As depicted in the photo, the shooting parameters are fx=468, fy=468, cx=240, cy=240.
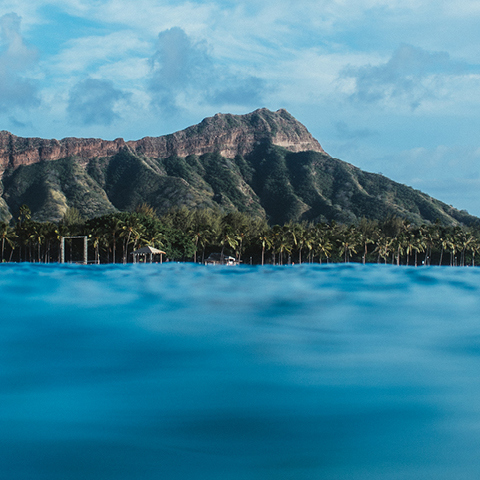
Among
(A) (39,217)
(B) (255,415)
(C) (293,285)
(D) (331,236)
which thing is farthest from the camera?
(A) (39,217)

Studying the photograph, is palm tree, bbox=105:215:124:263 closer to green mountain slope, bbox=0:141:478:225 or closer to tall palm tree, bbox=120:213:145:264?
tall palm tree, bbox=120:213:145:264

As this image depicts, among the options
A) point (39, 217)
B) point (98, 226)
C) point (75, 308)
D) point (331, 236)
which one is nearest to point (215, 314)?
point (75, 308)

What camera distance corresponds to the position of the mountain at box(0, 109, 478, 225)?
493 ft

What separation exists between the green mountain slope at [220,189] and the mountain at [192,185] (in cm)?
33

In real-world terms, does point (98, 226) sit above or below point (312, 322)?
above

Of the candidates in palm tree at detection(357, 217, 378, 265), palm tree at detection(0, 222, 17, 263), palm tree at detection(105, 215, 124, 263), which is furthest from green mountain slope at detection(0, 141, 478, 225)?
palm tree at detection(105, 215, 124, 263)

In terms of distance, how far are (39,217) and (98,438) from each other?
5543 inches

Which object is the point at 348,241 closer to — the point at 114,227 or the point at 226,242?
the point at 226,242

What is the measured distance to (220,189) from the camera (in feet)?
572

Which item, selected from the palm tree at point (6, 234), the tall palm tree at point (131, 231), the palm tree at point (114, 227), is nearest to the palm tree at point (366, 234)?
the tall palm tree at point (131, 231)

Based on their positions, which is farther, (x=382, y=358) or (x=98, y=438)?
(x=382, y=358)

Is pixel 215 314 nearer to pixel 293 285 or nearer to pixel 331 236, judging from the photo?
pixel 293 285

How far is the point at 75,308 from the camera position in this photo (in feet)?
35.7

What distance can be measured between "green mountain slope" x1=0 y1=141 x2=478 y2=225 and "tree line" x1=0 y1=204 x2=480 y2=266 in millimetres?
40741
